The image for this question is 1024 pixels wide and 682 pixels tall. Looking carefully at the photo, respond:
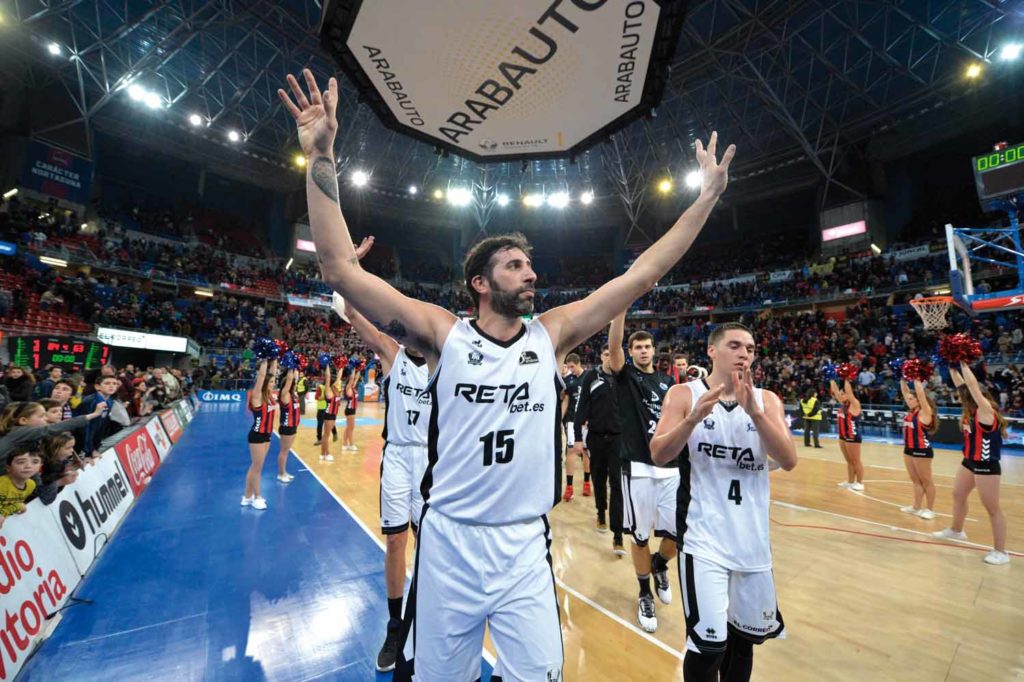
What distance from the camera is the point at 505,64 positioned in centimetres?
627

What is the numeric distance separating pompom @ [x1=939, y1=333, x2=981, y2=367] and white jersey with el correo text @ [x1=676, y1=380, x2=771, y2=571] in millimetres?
4618

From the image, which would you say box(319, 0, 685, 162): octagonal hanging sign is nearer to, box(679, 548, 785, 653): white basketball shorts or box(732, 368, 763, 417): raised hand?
box(732, 368, 763, 417): raised hand

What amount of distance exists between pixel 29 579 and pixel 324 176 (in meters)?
4.33

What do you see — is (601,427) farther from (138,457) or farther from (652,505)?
(138,457)

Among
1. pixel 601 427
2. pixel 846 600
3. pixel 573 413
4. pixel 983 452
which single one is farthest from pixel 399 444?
pixel 983 452

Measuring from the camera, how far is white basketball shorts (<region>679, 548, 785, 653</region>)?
8.11 feet

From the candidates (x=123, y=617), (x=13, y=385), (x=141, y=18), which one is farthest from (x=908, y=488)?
(x=141, y=18)

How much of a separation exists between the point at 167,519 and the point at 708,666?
719 centimetres

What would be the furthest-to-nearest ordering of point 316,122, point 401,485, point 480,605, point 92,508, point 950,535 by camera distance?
point 950,535 < point 92,508 < point 401,485 < point 316,122 < point 480,605

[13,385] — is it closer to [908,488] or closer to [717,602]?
[717,602]

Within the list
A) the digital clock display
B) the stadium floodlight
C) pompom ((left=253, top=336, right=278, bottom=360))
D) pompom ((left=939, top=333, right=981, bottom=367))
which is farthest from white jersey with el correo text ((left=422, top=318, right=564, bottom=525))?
the stadium floodlight

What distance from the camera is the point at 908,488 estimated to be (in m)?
8.99

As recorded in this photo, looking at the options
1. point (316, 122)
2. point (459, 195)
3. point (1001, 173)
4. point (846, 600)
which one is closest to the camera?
point (316, 122)

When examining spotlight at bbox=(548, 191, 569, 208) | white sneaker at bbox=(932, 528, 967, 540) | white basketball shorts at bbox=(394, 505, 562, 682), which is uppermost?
spotlight at bbox=(548, 191, 569, 208)
